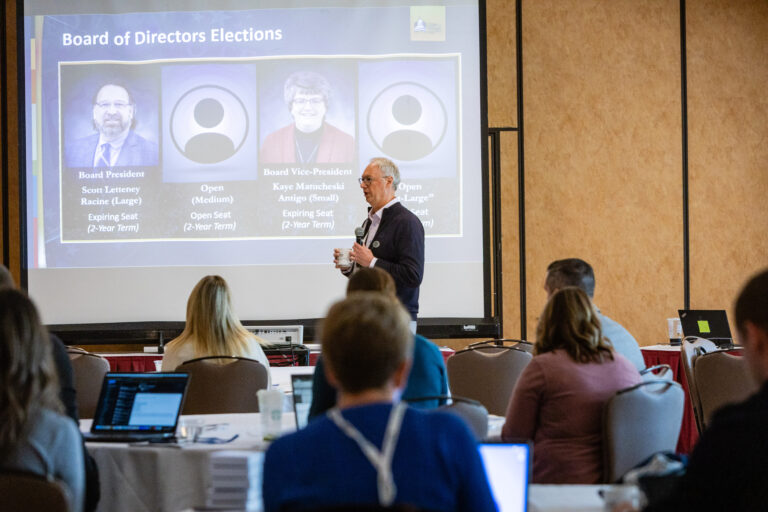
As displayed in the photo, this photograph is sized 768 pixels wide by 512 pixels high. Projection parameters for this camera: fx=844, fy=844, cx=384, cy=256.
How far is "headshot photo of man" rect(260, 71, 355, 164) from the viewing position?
650cm

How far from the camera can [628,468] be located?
2.65 metres

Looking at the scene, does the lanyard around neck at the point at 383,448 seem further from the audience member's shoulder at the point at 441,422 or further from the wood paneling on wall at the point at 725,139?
the wood paneling on wall at the point at 725,139

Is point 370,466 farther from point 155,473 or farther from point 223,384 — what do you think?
point 223,384

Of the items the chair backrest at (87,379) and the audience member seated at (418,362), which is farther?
the chair backrest at (87,379)

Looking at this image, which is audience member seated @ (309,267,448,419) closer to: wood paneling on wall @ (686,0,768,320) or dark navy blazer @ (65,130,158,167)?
dark navy blazer @ (65,130,158,167)

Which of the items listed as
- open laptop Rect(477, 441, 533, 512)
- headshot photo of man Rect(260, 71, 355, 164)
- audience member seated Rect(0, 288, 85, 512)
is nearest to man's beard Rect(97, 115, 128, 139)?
headshot photo of man Rect(260, 71, 355, 164)

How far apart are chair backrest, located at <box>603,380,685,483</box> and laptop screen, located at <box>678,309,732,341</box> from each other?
3572mm

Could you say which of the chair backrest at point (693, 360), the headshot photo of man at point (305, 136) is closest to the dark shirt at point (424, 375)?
the chair backrest at point (693, 360)

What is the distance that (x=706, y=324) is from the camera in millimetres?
6129

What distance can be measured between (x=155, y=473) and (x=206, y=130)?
419cm

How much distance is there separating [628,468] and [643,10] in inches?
225

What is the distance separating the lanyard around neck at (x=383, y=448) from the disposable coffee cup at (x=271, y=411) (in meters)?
1.47

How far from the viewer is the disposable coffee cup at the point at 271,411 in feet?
8.98

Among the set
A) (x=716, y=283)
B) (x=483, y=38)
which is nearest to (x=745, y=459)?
(x=483, y=38)
